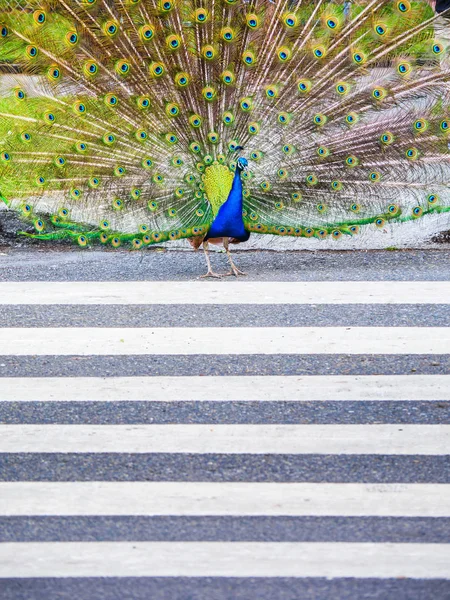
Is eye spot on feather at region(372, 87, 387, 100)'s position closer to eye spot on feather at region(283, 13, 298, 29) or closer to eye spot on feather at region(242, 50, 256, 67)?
eye spot on feather at region(283, 13, 298, 29)

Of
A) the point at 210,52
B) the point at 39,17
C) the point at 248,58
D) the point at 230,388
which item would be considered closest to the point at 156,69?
the point at 210,52

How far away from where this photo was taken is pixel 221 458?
3.79m

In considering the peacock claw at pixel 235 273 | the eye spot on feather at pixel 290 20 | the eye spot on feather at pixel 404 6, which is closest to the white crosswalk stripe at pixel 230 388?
the peacock claw at pixel 235 273

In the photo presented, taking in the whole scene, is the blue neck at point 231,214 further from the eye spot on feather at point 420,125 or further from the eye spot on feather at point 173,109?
the eye spot on feather at point 420,125

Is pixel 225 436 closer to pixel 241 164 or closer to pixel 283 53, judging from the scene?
pixel 241 164

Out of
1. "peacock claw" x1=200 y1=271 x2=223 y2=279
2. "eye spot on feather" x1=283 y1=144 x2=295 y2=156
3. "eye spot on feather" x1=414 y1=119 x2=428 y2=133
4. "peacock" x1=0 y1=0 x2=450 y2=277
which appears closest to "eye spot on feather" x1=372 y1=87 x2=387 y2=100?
"peacock" x1=0 y1=0 x2=450 y2=277

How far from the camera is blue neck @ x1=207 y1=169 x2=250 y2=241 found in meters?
6.51

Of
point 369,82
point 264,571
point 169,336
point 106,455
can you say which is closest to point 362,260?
point 369,82

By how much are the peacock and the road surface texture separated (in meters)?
0.44

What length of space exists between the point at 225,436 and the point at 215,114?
10.3 ft

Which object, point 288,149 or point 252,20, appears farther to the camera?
point 288,149

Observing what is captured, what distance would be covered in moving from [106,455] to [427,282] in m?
3.15

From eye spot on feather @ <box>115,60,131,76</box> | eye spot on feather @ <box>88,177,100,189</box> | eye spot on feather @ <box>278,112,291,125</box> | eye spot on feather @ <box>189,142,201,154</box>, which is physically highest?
eye spot on feather @ <box>115,60,131,76</box>

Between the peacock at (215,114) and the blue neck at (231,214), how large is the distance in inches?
0.6
